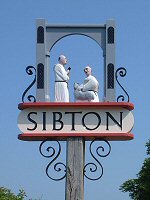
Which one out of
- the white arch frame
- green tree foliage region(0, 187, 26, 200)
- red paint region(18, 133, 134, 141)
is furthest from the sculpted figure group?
green tree foliage region(0, 187, 26, 200)

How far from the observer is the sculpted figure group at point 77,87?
10562mm

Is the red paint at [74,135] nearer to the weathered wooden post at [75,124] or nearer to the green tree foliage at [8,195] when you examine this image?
the weathered wooden post at [75,124]

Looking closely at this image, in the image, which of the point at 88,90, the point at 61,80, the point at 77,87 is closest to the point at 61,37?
the point at 61,80

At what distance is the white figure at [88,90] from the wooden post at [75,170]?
698mm

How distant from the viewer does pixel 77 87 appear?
1069cm

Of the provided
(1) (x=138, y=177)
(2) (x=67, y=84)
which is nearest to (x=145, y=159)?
(1) (x=138, y=177)

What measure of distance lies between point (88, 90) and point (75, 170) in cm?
134

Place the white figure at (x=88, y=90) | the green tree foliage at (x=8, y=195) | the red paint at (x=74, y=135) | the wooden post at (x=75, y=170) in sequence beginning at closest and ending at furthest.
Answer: the wooden post at (x=75, y=170) → the red paint at (x=74, y=135) → the white figure at (x=88, y=90) → the green tree foliage at (x=8, y=195)

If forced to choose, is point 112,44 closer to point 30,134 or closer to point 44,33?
point 44,33

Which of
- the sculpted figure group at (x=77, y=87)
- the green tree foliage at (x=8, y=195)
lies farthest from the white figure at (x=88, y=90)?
the green tree foliage at (x=8, y=195)

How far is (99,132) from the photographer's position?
1030cm

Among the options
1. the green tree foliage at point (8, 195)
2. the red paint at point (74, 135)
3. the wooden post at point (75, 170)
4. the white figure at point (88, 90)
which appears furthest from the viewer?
the green tree foliage at point (8, 195)

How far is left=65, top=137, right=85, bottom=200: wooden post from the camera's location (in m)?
10.2

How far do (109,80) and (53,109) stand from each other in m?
1.05
